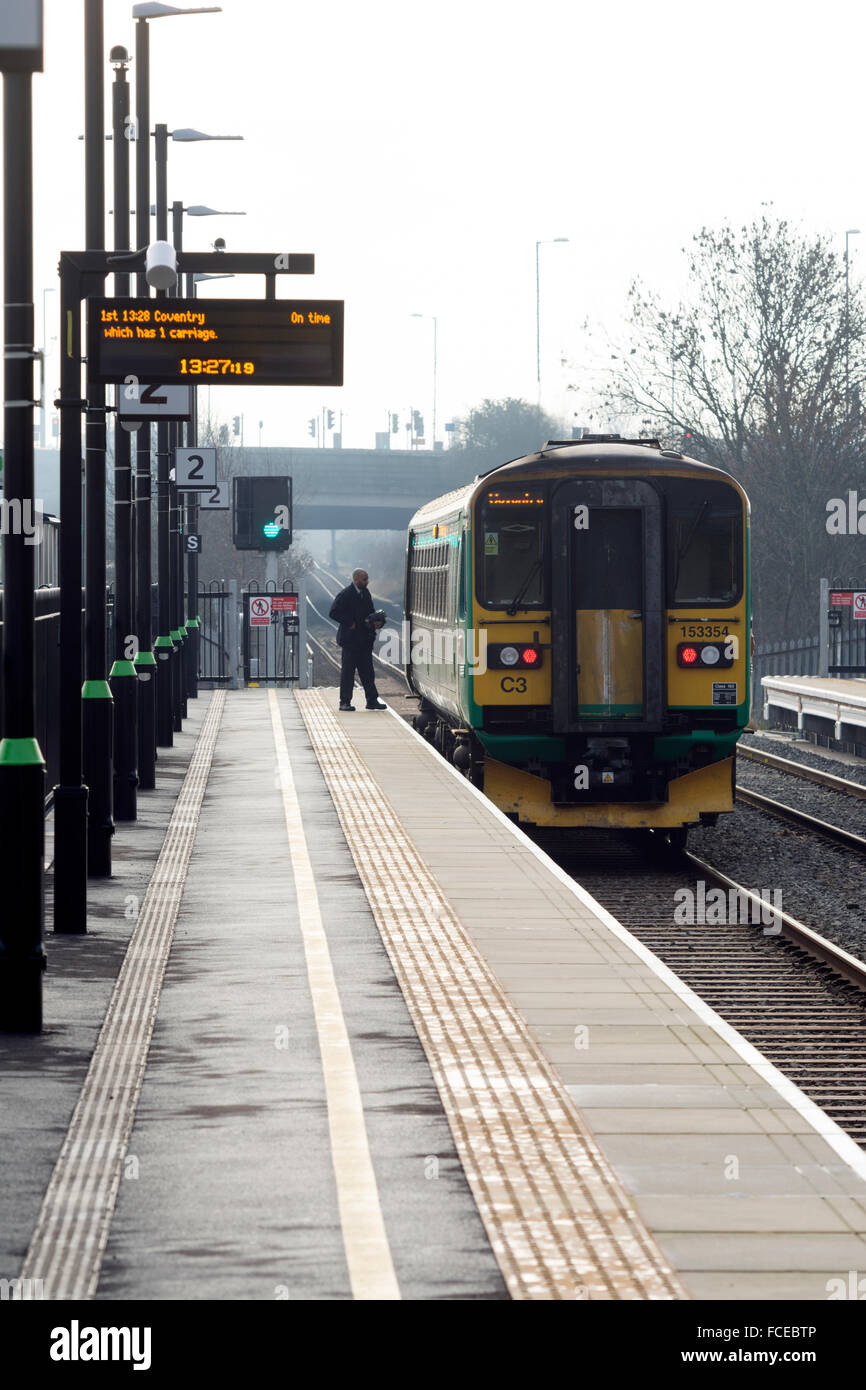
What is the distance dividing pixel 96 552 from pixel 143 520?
21.2 ft

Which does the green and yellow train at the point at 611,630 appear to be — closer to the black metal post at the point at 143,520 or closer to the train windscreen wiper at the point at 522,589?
the train windscreen wiper at the point at 522,589

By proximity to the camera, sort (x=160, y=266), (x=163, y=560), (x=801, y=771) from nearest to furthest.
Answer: (x=160, y=266), (x=163, y=560), (x=801, y=771)

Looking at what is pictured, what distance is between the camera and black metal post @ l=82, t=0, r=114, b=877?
501 inches

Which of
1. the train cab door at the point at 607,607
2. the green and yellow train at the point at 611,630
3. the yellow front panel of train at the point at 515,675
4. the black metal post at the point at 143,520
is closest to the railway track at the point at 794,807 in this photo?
the green and yellow train at the point at 611,630

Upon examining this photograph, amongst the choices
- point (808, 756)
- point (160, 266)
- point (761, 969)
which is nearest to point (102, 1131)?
point (160, 266)

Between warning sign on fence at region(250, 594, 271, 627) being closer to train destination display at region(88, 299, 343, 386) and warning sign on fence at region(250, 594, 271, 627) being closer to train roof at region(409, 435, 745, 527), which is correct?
train roof at region(409, 435, 745, 527)

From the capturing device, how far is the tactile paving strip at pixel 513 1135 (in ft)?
17.7

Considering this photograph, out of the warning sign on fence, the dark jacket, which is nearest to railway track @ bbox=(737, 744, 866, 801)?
the dark jacket

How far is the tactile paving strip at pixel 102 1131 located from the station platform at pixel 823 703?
2009cm

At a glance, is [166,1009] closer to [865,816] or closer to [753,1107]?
[753,1107]

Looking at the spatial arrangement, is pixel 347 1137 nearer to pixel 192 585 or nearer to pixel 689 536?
pixel 689 536

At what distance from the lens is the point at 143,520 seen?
63.0 feet
